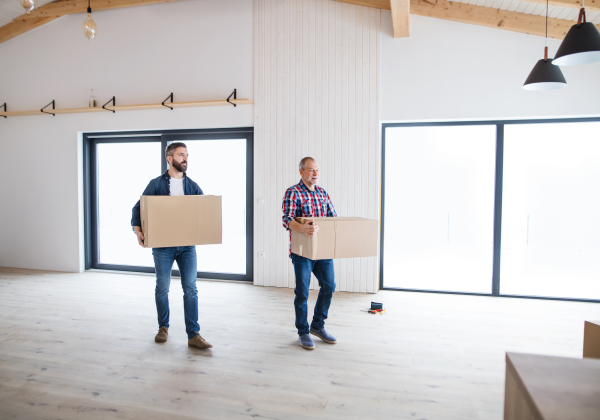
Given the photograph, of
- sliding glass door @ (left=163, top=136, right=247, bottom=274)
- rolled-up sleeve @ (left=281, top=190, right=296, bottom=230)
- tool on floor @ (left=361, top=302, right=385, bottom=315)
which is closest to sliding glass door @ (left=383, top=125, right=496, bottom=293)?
tool on floor @ (left=361, top=302, right=385, bottom=315)

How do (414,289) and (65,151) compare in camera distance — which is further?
(65,151)

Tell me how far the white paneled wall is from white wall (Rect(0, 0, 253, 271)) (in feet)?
1.02

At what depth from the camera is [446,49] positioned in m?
3.85

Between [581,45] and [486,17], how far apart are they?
6.54 feet

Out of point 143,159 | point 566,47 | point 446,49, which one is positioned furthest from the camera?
point 143,159

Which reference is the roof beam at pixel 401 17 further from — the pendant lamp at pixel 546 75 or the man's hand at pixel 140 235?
the man's hand at pixel 140 235

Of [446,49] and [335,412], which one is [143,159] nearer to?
[446,49]

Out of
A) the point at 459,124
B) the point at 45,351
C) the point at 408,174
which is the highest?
the point at 459,124

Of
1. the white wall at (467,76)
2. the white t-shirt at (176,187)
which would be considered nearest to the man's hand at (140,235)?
the white t-shirt at (176,187)

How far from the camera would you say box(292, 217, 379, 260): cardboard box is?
7.44ft

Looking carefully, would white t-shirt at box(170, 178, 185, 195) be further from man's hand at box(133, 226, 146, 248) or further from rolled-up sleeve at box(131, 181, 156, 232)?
man's hand at box(133, 226, 146, 248)

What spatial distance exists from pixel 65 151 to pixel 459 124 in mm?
4766

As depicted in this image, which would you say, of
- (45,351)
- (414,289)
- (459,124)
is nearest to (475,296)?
(414,289)

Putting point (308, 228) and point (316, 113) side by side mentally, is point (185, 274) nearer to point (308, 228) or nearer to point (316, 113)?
point (308, 228)
